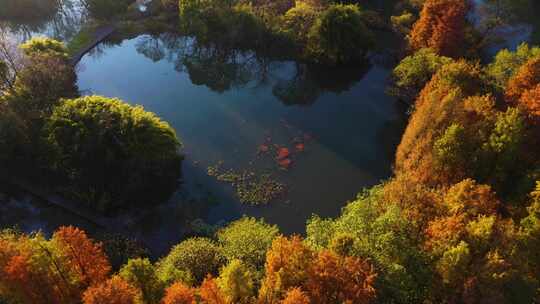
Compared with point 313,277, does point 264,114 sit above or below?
below

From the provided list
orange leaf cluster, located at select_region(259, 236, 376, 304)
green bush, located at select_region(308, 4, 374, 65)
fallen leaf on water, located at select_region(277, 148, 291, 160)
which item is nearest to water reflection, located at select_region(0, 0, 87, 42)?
green bush, located at select_region(308, 4, 374, 65)

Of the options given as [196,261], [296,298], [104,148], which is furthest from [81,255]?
[104,148]

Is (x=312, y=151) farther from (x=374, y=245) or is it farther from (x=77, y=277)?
(x=77, y=277)

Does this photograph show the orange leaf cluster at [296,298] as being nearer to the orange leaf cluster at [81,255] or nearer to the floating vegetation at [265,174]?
the orange leaf cluster at [81,255]

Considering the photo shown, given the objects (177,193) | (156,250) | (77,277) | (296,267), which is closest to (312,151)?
(177,193)

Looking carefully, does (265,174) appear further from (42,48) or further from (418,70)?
(42,48)

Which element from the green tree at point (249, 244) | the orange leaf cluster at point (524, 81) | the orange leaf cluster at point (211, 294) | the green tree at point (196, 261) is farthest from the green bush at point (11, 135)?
the orange leaf cluster at point (524, 81)
